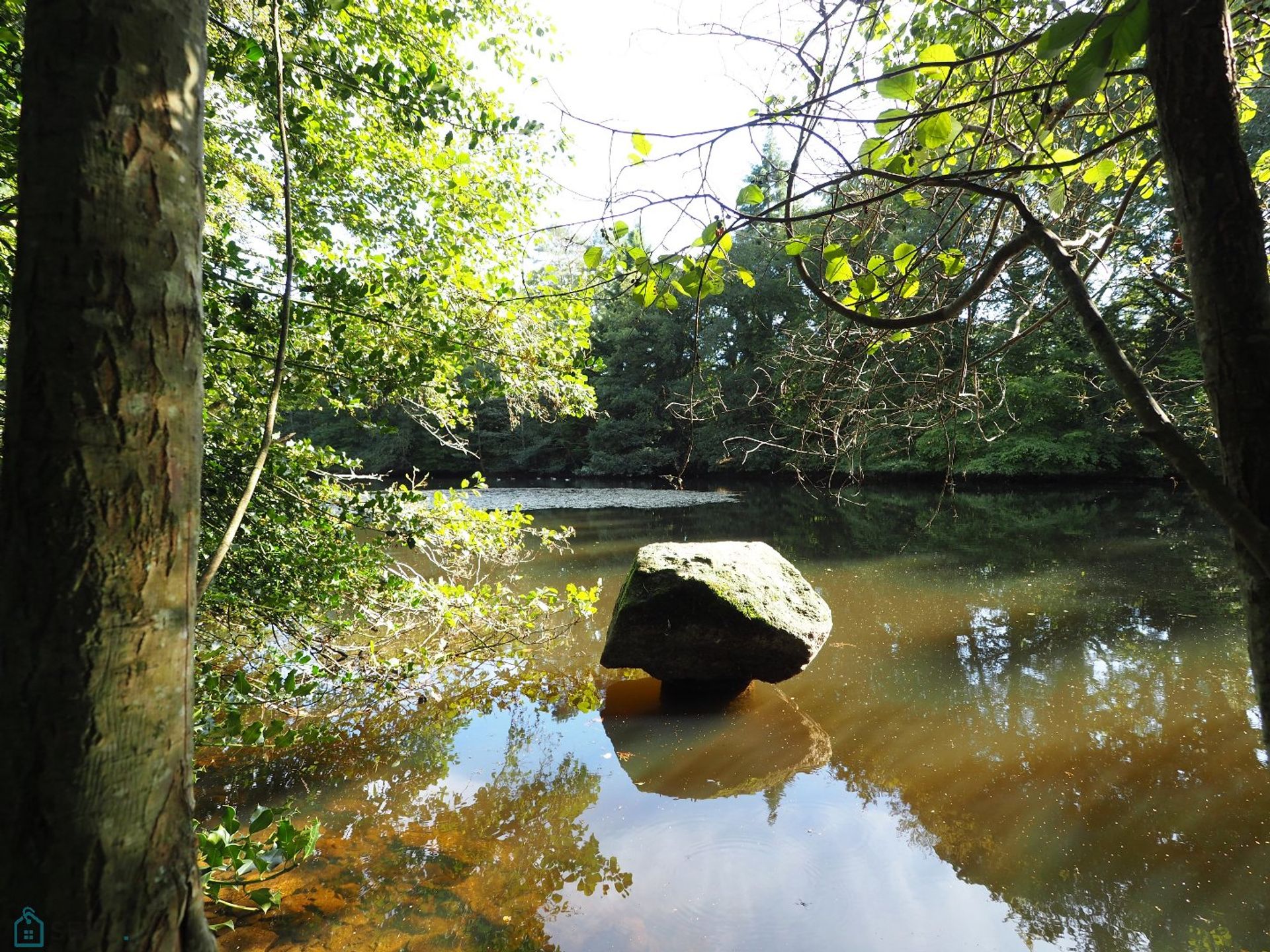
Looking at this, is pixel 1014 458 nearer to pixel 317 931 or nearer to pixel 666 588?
pixel 666 588

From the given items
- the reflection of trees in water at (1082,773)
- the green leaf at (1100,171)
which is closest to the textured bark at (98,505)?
the green leaf at (1100,171)

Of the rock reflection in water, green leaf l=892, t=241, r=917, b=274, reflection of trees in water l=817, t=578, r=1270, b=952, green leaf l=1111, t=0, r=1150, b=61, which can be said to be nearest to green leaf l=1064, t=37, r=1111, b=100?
green leaf l=1111, t=0, r=1150, b=61

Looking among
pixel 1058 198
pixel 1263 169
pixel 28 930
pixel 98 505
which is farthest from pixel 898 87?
pixel 1263 169

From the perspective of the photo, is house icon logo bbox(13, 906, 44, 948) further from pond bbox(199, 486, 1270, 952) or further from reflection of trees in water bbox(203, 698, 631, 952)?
reflection of trees in water bbox(203, 698, 631, 952)

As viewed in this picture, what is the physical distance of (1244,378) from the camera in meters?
0.89

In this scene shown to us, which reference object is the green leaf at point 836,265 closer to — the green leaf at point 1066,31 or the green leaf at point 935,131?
the green leaf at point 935,131

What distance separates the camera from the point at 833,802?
13.0ft

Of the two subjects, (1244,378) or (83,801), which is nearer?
(83,801)

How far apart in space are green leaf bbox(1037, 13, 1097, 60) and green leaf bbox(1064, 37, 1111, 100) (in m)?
0.03

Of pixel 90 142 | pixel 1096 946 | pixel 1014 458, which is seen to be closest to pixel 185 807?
pixel 90 142

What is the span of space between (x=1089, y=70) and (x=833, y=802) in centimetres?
398

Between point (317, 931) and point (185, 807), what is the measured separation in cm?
270

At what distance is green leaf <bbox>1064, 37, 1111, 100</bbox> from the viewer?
3.04 feet

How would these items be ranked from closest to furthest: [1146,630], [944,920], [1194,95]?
[1194,95] < [944,920] < [1146,630]
